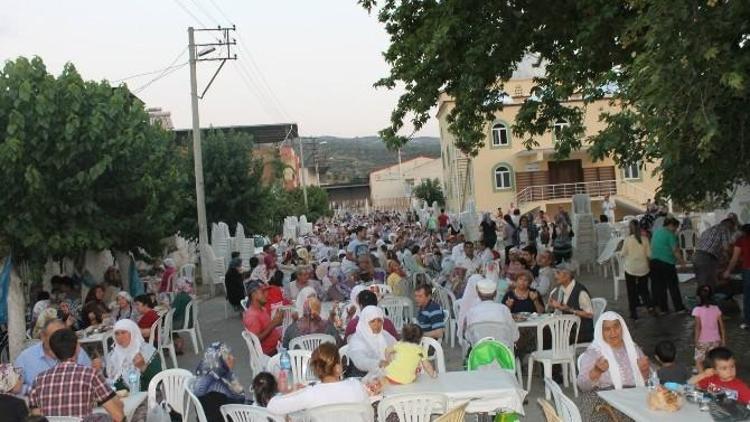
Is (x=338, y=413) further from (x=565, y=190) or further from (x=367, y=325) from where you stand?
(x=565, y=190)

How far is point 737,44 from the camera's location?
650cm

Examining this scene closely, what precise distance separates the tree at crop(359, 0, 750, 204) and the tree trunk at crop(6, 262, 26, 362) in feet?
19.9

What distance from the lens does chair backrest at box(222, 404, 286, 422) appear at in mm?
5609

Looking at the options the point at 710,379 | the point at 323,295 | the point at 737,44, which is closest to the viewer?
the point at 710,379

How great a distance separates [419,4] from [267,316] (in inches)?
207

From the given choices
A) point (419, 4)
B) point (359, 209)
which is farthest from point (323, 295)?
point (359, 209)

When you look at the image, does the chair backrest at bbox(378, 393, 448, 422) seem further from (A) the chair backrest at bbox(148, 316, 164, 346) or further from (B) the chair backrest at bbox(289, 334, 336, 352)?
(A) the chair backrest at bbox(148, 316, 164, 346)

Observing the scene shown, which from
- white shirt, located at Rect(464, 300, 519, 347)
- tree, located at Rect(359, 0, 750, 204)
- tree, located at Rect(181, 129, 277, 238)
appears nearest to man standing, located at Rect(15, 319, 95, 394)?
white shirt, located at Rect(464, 300, 519, 347)

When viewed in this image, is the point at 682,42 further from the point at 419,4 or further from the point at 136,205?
the point at 136,205

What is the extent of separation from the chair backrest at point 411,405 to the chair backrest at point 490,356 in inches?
58.5

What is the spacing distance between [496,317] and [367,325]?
1466mm

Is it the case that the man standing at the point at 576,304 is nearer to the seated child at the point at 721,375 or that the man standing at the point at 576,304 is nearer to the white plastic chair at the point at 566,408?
the seated child at the point at 721,375

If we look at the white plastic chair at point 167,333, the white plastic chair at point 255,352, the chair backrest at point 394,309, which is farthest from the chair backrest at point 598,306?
the white plastic chair at point 167,333

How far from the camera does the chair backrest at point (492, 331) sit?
823 cm
